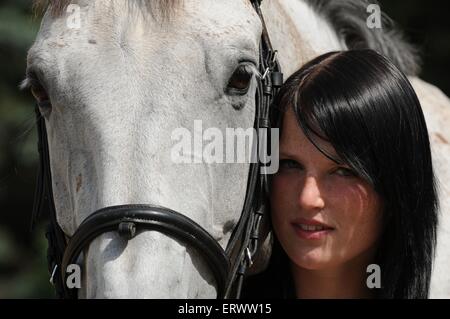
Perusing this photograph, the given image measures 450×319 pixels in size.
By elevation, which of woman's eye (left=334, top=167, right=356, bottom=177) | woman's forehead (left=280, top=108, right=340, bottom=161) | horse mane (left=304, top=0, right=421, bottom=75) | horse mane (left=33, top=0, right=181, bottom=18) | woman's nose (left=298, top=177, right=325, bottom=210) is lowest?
woman's nose (left=298, top=177, right=325, bottom=210)

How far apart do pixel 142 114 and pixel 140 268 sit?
43cm

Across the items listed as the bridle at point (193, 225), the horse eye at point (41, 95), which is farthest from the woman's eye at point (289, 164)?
the horse eye at point (41, 95)

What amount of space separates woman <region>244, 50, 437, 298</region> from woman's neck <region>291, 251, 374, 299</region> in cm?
7

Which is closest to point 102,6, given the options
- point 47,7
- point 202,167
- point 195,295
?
point 47,7

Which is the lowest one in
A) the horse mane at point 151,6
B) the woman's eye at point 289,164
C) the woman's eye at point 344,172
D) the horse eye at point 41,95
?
the woman's eye at point 344,172

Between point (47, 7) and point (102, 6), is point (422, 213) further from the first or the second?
point (47, 7)

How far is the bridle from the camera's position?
1923 millimetres

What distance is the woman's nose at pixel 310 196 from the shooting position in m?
2.38

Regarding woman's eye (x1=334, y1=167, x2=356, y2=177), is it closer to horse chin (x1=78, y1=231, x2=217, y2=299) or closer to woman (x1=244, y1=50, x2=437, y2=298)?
woman (x1=244, y1=50, x2=437, y2=298)

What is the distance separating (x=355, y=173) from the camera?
245cm

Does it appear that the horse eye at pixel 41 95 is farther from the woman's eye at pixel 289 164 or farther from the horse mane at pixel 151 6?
the woman's eye at pixel 289 164

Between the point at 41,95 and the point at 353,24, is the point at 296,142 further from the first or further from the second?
the point at 353,24

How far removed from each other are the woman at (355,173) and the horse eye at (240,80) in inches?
11.6

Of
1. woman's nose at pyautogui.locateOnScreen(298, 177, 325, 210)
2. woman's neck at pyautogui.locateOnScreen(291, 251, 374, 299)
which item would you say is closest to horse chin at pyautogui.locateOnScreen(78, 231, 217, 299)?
woman's nose at pyautogui.locateOnScreen(298, 177, 325, 210)
